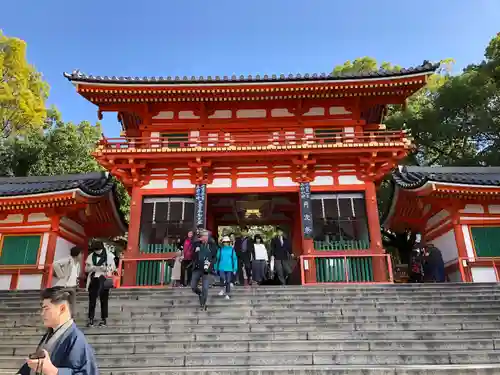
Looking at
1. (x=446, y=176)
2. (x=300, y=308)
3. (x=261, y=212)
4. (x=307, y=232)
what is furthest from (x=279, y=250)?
(x=446, y=176)

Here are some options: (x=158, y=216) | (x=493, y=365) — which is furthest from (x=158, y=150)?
(x=493, y=365)

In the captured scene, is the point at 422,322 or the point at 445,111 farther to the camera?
the point at 445,111

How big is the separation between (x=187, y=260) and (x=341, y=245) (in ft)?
18.9

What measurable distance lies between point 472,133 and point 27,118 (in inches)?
1074

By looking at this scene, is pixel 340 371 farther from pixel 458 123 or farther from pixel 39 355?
pixel 458 123

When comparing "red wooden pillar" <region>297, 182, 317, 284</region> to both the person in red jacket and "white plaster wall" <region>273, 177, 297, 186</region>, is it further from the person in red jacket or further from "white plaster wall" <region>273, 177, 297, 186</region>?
the person in red jacket

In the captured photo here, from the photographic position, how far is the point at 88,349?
9.62 ft

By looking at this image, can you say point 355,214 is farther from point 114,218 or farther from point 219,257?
point 114,218

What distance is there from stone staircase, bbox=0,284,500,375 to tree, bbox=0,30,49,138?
16.7m

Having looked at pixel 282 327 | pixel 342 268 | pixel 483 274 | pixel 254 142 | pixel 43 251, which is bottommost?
pixel 282 327

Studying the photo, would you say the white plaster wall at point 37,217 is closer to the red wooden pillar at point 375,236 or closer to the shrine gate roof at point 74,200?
the shrine gate roof at point 74,200

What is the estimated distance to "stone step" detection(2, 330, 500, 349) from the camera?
752 cm

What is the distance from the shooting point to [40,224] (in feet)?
50.2

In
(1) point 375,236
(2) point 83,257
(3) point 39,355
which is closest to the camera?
(3) point 39,355
